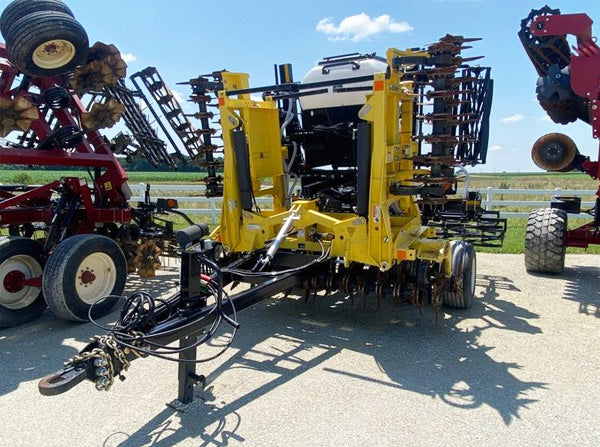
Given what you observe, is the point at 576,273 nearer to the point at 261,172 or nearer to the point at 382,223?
the point at 382,223

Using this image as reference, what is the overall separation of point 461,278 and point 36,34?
15.8 ft

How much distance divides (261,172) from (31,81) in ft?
9.26

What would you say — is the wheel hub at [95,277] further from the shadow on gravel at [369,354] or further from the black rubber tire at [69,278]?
the shadow on gravel at [369,354]

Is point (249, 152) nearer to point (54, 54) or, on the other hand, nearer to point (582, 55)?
point (54, 54)

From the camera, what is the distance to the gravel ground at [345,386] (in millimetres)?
3129

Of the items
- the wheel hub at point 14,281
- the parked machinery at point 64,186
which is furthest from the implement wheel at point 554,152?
the wheel hub at point 14,281

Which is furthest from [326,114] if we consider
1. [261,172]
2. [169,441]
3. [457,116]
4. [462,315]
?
[169,441]

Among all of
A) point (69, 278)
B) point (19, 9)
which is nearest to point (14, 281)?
point (69, 278)

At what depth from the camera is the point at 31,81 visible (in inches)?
225

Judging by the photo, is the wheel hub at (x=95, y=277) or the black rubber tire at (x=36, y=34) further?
the wheel hub at (x=95, y=277)

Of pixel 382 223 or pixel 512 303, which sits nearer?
pixel 382 223

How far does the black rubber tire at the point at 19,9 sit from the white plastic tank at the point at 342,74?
9.00 feet

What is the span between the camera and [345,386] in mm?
3771

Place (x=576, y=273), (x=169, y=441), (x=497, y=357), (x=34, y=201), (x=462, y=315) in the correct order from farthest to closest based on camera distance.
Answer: (x=576, y=273) < (x=34, y=201) < (x=462, y=315) < (x=497, y=357) < (x=169, y=441)
